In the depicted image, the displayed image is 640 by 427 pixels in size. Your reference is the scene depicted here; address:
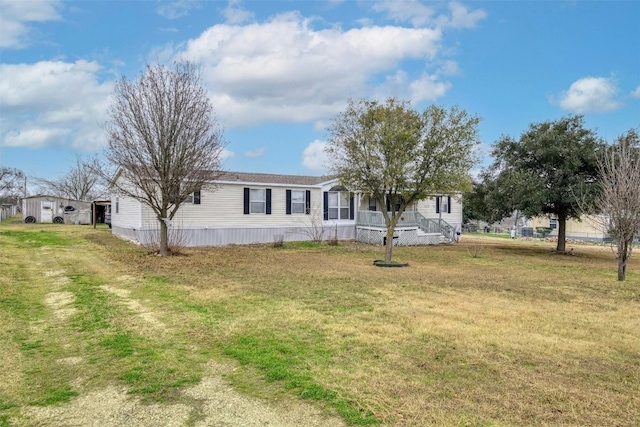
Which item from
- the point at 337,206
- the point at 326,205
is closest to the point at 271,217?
the point at 326,205

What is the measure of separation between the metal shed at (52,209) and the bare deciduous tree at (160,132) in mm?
25544

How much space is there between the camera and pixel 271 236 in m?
21.8

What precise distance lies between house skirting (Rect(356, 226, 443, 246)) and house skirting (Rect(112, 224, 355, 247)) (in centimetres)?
86

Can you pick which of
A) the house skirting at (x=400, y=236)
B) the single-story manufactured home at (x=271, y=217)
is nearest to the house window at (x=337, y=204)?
the single-story manufactured home at (x=271, y=217)

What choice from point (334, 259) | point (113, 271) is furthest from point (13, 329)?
point (334, 259)

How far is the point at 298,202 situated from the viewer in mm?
22609

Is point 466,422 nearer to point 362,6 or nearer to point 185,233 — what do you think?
point 362,6

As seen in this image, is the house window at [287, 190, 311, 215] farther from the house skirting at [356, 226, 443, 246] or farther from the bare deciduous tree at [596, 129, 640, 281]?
the bare deciduous tree at [596, 129, 640, 281]

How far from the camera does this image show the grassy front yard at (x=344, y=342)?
3787mm

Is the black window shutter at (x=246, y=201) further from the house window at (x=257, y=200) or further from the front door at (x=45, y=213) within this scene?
the front door at (x=45, y=213)

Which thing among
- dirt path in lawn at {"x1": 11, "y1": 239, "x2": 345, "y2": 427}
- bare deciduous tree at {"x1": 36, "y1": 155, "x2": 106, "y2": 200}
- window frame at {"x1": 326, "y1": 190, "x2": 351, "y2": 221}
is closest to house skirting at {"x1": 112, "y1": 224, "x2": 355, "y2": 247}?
window frame at {"x1": 326, "y1": 190, "x2": 351, "y2": 221}

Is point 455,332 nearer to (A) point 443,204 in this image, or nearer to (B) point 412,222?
(B) point 412,222

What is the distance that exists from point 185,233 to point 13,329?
13.7 metres

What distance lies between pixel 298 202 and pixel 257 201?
228 cm
